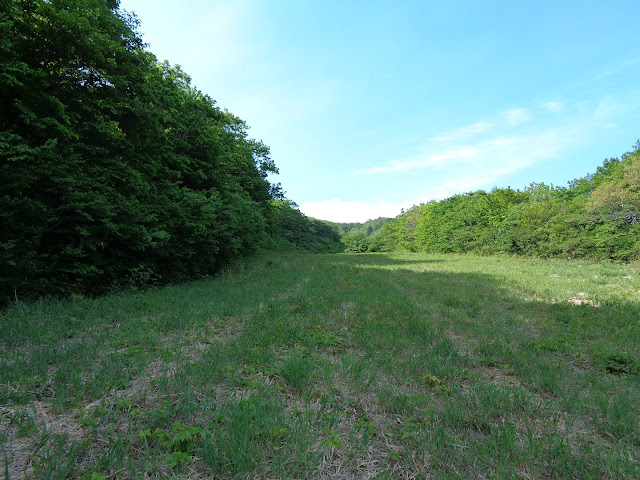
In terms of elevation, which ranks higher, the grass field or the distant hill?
the distant hill

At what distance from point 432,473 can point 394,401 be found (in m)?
0.85

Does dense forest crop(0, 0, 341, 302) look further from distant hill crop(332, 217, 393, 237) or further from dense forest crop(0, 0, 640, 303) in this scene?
distant hill crop(332, 217, 393, 237)

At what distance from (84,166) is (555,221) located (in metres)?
33.3

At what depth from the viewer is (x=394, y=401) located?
2.91m

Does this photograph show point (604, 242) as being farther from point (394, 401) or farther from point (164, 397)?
point (164, 397)

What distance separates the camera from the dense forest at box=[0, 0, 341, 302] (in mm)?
5863

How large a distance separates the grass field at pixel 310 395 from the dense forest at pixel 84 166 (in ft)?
4.77

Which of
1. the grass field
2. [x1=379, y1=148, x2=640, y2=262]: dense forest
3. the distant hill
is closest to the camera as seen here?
the grass field

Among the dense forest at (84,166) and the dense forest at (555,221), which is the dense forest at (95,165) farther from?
the dense forest at (555,221)

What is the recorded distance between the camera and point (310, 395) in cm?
302

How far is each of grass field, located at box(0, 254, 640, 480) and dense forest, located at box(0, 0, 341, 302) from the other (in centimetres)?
145

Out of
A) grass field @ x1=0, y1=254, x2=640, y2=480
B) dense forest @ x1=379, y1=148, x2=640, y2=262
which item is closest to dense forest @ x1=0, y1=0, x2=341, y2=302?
grass field @ x1=0, y1=254, x2=640, y2=480

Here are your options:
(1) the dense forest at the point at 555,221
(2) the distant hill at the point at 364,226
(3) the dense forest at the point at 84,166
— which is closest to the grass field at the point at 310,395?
(3) the dense forest at the point at 84,166

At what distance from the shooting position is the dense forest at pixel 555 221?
20.7 metres
